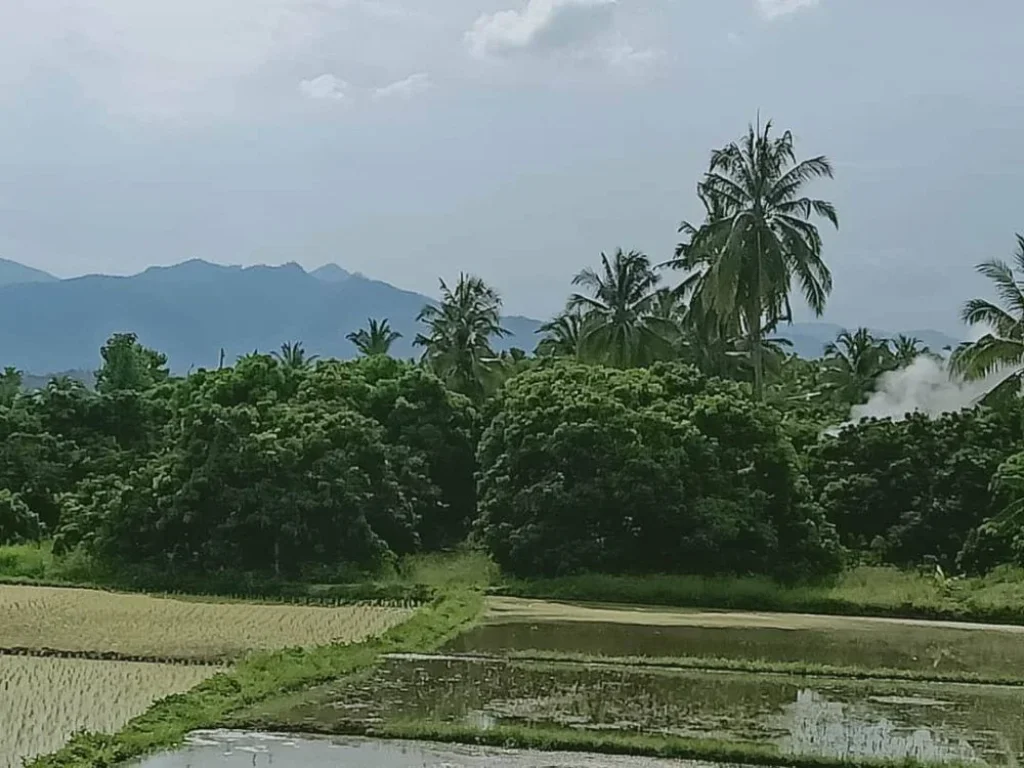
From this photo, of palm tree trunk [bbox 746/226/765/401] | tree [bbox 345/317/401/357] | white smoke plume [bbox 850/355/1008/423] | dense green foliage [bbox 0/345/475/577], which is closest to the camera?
dense green foliage [bbox 0/345/475/577]

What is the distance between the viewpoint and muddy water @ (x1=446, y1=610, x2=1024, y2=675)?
1469cm

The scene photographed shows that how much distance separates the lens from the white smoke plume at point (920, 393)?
94.5 feet

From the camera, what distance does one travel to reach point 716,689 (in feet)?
41.3

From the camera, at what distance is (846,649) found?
15469 millimetres

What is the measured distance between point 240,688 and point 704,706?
4.16 m

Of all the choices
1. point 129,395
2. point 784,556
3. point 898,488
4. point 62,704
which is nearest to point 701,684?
point 62,704

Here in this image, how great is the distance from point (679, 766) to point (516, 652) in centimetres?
525

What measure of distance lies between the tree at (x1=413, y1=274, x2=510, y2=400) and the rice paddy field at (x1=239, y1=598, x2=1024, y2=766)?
14413 mm

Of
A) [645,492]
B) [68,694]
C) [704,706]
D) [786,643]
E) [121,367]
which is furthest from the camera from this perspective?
[121,367]

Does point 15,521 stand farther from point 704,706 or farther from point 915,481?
point 704,706

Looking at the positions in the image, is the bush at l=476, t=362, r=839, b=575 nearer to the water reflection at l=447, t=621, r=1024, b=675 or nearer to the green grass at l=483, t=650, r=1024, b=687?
the water reflection at l=447, t=621, r=1024, b=675

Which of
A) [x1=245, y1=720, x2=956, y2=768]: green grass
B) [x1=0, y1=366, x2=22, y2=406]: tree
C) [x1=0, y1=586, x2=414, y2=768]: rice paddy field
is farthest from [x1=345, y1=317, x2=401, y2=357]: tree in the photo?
[x1=245, y1=720, x2=956, y2=768]: green grass

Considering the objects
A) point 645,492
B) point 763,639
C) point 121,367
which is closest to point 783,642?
point 763,639

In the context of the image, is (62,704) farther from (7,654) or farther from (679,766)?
(679,766)
